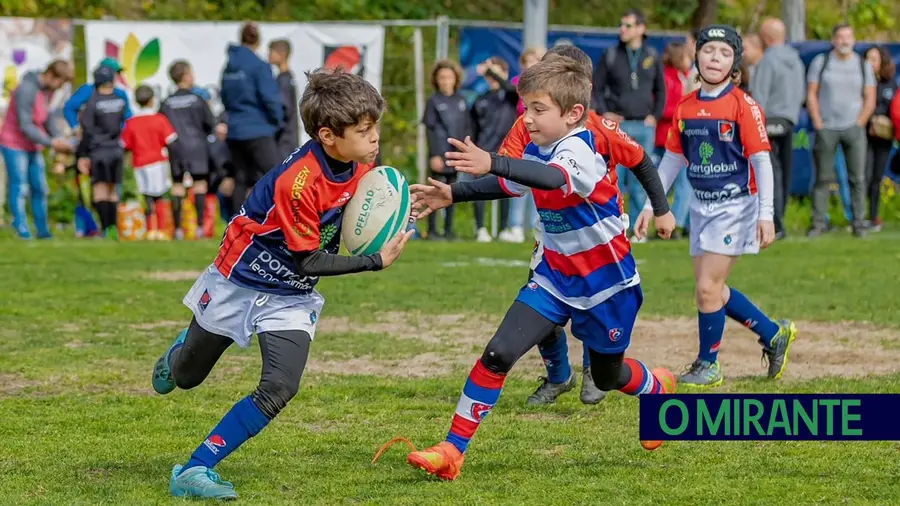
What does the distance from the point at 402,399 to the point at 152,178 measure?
10.6m

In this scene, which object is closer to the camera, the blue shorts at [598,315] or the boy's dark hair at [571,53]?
the blue shorts at [598,315]

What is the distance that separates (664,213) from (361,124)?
1.77 m

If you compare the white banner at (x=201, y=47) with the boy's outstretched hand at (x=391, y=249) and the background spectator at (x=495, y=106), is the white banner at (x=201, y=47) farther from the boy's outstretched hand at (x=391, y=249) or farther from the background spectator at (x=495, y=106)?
the boy's outstretched hand at (x=391, y=249)

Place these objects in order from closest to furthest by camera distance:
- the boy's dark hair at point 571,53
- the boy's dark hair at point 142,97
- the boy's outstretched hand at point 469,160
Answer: the boy's outstretched hand at point 469,160
the boy's dark hair at point 571,53
the boy's dark hair at point 142,97

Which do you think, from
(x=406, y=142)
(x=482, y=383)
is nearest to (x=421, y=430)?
(x=482, y=383)

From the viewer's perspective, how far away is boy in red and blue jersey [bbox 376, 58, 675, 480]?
220 inches

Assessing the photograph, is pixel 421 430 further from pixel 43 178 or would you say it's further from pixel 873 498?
pixel 43 178

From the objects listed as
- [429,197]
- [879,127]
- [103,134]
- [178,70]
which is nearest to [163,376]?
[429,197]

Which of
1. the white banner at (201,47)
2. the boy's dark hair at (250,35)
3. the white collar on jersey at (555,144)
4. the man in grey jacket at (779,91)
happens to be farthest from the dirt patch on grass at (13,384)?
the white banner at (201,47)

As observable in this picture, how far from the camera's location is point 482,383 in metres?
5.73

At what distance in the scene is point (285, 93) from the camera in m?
16.4

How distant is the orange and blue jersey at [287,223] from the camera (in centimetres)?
529

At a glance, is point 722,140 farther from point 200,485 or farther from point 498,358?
point 200,485

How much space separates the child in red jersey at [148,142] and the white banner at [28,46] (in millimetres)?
1989
